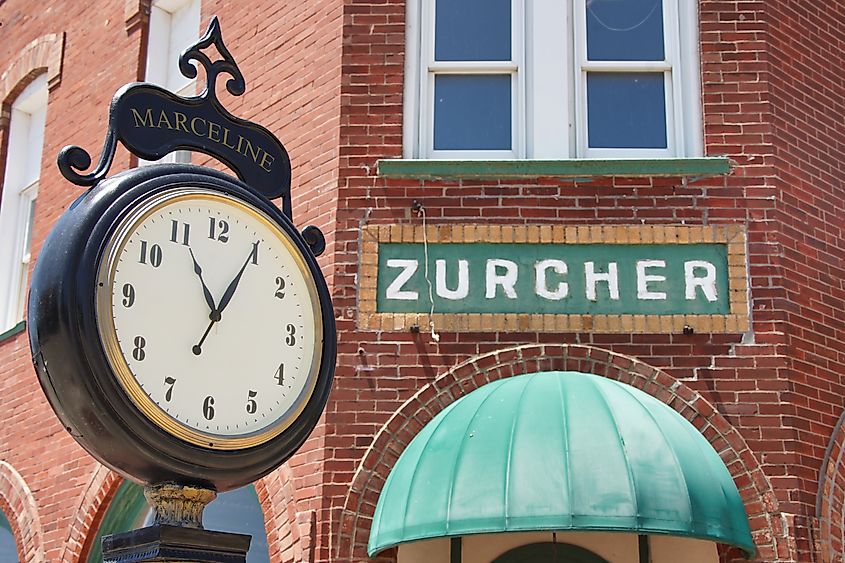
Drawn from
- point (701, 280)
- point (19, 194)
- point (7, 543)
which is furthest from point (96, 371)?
point (19, 194)

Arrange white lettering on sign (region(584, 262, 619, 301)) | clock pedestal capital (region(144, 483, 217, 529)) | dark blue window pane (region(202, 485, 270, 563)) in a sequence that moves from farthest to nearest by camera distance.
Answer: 1. dark blue window pane (region(202, 485, 270, 563))
2. white lettering on sign (region(584, 262, 619, 301))
3. clock pedestal capital (region(144, 483, 217, 529))

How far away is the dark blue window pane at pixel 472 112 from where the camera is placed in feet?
27.2

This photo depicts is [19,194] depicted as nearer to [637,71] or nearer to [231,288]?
[637,71]

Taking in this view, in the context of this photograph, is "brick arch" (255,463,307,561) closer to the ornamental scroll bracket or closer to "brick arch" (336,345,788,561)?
"brick arch" (336,345,788,561)

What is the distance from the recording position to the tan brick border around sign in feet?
24.9

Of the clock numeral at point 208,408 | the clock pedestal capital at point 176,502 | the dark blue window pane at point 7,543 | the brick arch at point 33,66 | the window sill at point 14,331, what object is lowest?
the clock pedestal capital at point 176,502

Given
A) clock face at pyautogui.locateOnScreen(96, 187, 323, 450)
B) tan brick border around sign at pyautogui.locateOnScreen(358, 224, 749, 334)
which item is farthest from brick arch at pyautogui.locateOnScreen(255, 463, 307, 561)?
clock face at pyautogui.locateOnScreen(96, 187, 323, 450)

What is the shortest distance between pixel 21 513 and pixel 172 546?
7210mm

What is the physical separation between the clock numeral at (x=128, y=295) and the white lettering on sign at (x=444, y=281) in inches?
160

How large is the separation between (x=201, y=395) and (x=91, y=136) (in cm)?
751

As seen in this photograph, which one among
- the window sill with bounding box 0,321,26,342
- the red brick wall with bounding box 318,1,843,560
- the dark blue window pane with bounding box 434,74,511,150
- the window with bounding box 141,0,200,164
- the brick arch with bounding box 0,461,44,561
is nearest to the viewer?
the red brick wall with bounding box 318,1,843,560

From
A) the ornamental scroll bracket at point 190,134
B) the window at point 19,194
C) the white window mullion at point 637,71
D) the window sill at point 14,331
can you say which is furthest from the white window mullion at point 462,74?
the window at point 19,194

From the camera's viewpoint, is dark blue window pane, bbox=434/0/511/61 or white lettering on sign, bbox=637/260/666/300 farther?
dark blue window pane, bbox=434/0/511/61

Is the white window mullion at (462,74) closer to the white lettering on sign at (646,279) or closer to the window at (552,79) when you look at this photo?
the window at (552,79)
